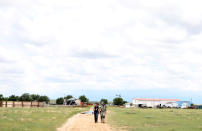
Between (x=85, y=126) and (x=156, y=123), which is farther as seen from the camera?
(x=156, y=123)

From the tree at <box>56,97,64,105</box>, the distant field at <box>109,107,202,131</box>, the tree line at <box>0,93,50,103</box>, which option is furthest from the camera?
the tree at <box>56,97,64,105</box>

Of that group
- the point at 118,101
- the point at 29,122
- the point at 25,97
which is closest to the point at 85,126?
the point at 29,122

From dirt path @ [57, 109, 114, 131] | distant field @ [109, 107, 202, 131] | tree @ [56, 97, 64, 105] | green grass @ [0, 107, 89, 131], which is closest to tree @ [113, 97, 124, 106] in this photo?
tree @ [56, 97, 64, 105]

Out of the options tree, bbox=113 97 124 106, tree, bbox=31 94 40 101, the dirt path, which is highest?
tree, bbox=31 94 40 101

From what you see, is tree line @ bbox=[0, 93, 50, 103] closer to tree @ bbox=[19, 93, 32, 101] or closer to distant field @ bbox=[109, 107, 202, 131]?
tree @ bbox=[19, 93, 32, 101]

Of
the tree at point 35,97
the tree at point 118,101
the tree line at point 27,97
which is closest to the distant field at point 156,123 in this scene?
the tree line at point 27,97

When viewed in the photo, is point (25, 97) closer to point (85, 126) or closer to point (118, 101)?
point (118, 101)

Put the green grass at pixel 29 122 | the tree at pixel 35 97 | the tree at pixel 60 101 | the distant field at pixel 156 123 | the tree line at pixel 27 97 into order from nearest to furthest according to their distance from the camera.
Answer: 1. the green grass at pixel 29 122
2. the distant field at pixel 156 123
3. the tree line at pixel 27 97
4. the tree at pixel 35 97
5. the tree at pixel 60 101

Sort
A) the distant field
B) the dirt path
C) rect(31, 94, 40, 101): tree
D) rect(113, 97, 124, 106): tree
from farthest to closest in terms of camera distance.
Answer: rect(113, 97, 124, 106): tree < rect(31, 94, 40, 101): tree < the distant field < the dirt path

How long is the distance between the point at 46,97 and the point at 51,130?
479 feet

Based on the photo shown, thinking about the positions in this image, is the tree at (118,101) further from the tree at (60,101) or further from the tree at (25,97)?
the tree at (25,97)

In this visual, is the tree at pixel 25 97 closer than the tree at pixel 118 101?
Yes

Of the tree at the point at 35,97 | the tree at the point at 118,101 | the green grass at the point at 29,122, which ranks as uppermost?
the tree at the point at 35,97

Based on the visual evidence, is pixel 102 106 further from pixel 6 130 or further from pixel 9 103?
pixel 9 103
